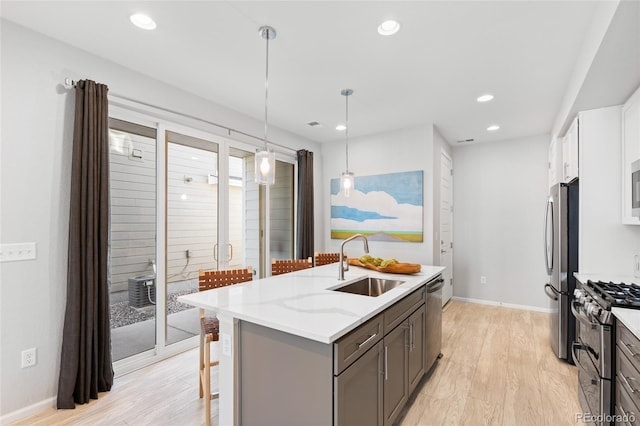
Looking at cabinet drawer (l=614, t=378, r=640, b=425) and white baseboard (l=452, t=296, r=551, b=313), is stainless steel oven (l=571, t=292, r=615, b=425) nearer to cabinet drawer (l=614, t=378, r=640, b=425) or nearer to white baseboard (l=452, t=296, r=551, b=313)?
cabinet drawer (l=614, t=378, r=640, b=425)

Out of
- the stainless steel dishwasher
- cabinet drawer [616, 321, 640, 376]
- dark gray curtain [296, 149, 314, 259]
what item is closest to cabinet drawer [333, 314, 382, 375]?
the stainless steel dishwasher

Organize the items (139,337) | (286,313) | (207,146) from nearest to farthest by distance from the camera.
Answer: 1. (286,313)
2. (139,337)
3. (207,146)

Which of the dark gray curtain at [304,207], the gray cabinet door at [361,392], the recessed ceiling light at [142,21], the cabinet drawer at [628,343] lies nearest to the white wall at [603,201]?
the cabinet drawer at [628,343]

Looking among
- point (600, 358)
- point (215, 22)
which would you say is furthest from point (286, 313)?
point (215, 22)

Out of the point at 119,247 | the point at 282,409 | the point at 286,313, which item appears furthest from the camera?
the point at 119,247

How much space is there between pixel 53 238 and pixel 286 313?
1.98 metres

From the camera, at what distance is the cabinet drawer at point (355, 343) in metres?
1.38

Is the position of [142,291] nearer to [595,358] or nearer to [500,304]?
[595,358]

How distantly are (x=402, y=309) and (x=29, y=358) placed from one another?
2.66m

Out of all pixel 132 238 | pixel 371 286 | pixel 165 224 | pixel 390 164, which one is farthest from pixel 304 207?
pixel 132 238

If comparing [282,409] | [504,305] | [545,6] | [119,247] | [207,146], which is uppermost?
[545,6]

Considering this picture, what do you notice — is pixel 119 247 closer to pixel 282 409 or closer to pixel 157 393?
pixel 157 393

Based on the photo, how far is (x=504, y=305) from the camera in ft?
16.2

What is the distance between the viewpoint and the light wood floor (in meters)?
2.15
